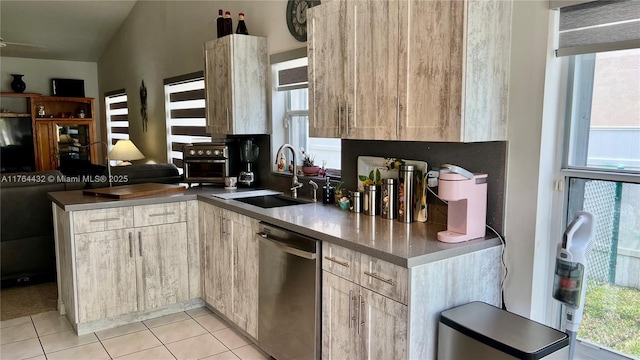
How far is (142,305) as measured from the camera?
354 centimetres

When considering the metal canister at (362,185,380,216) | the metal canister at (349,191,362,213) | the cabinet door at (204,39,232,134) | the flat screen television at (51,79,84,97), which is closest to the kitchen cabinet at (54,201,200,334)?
the cabinet door at (204,39,232,134)

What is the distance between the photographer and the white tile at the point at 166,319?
11.6 ft

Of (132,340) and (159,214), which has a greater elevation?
(159,214)

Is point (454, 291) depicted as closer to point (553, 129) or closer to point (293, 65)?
point (553, 129)

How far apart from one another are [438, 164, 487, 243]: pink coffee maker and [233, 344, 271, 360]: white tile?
146 cm

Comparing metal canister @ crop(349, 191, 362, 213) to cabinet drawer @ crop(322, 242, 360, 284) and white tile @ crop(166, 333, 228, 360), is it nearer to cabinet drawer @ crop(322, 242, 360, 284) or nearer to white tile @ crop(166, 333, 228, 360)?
cabinet drawer @ crop(322, 242, 360, 284)

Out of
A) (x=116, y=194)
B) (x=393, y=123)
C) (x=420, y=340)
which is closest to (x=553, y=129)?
(x=393, y=123)

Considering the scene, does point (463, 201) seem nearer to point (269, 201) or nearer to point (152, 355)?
point (269, 201)

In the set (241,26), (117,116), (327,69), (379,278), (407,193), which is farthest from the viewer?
(117,116)

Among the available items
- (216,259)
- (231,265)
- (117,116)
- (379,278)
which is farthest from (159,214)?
(117,116)

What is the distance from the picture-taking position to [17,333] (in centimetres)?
336

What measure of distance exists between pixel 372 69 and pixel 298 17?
1292 millimetres

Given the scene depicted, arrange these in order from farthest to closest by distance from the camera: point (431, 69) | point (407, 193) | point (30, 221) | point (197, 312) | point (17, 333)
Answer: point (30, 221)
point (197, 312)
point (17, 333)
point (407, 193)
point (431, 69)

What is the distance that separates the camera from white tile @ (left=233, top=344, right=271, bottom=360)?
2.99 m
